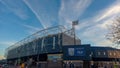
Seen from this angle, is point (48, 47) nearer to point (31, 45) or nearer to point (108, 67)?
point (31, 45)

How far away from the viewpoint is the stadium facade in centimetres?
5372

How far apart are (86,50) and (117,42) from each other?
82.5 feet

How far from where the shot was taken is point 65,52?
184 feet

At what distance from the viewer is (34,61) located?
255 ft

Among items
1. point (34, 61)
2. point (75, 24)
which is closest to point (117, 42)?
point (75, 24)

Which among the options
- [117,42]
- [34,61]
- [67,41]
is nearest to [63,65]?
[67,41]

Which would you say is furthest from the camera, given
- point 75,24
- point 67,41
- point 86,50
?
point 67,41

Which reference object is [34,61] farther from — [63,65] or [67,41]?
[63,65]

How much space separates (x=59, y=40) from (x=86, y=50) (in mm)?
15410

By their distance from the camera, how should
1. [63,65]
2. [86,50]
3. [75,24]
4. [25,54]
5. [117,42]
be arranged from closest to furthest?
1. [117,42]
2. [86,50]
3. [63,65]
4. [75,24]
5. [25,54]

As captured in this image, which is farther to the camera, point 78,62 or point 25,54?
point 25,54

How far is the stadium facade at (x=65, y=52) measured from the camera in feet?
176

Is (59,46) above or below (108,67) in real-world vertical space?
above

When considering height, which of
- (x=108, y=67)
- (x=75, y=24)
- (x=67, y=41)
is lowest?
(x=108, y=67)
